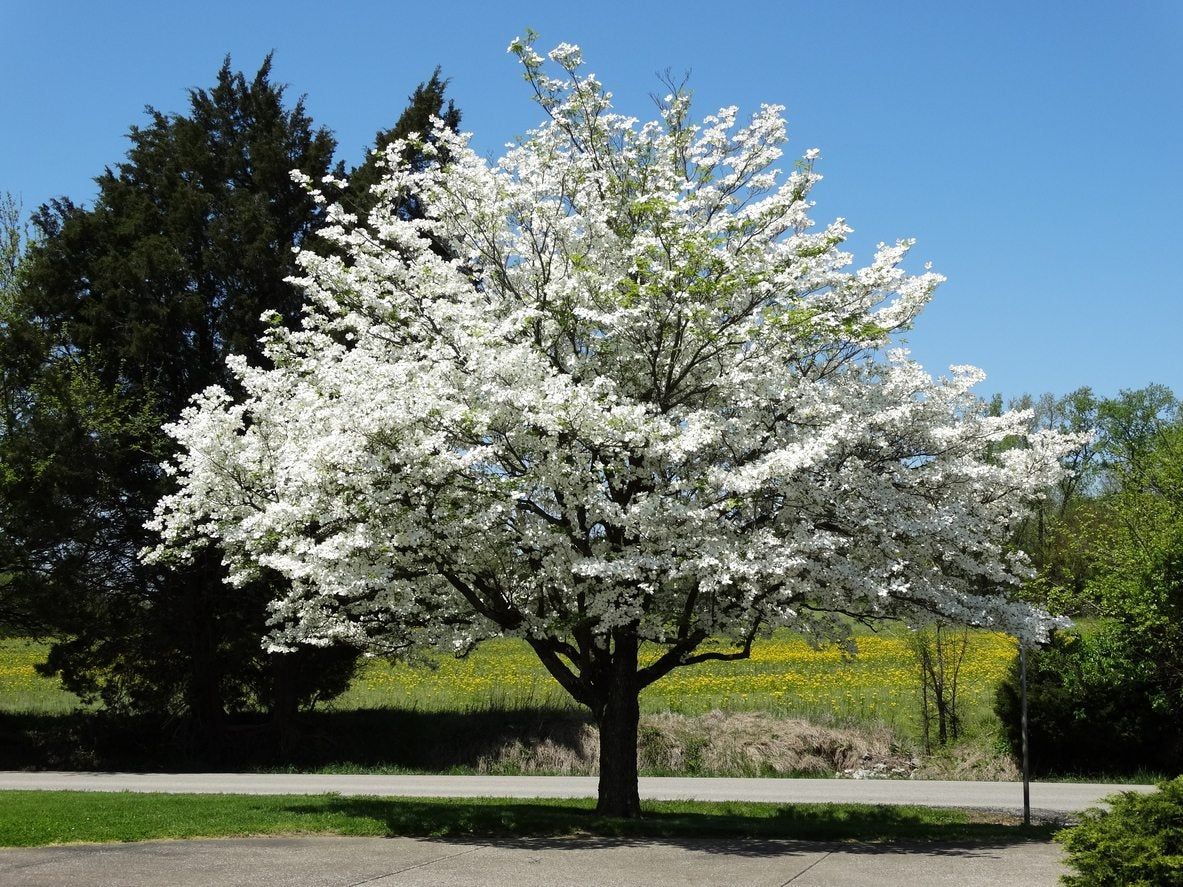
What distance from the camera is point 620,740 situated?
48.8ft

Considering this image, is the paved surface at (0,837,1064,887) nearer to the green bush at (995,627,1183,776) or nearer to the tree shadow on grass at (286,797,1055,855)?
the tree shadow on grass at (286,797,1055,855)

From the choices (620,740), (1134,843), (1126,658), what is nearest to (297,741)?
(620,740)

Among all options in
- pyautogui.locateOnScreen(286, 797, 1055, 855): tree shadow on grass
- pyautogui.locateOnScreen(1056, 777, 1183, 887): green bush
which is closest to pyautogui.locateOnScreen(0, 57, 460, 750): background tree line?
pyautogui.locateOnScreen(286, 797, 1055, 855): tree shadow on grass

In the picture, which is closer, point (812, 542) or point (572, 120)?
point (812, 542)

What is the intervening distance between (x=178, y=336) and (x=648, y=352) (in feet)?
52.3

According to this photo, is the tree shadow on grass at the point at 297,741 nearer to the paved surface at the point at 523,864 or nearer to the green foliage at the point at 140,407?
the green foliage at the point at 140,407

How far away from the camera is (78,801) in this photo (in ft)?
51.9

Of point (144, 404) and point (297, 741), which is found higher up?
point (144, 404)

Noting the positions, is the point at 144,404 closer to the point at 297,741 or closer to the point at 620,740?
the point at 297,741

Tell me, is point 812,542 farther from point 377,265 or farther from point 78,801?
point 78,801

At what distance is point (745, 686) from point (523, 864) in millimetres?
19900

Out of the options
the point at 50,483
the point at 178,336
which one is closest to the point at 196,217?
the point at 178,336

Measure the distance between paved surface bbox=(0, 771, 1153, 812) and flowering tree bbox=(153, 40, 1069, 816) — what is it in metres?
4.74

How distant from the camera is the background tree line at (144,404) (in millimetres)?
24109
